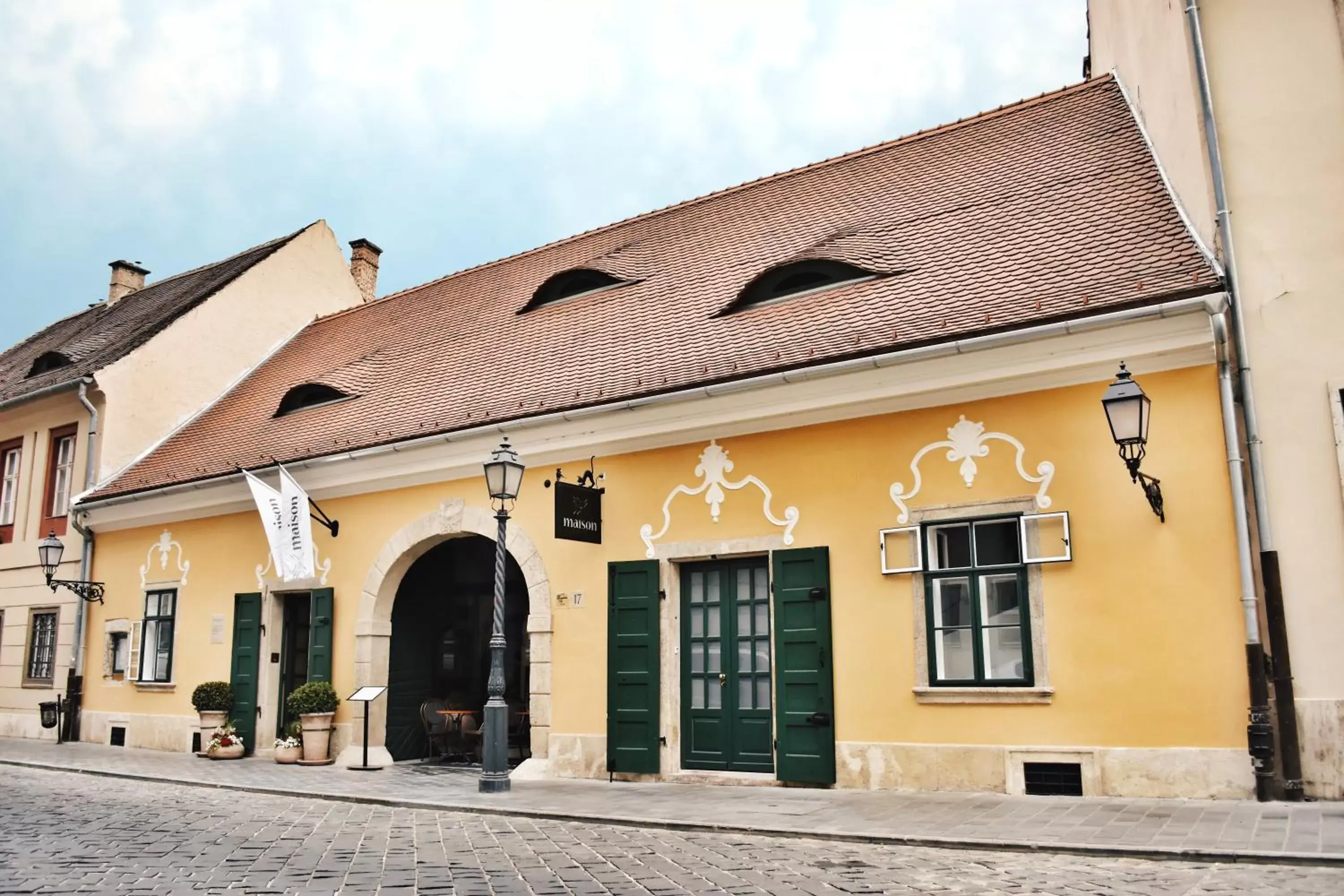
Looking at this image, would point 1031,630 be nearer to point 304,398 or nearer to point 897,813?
point 897,813

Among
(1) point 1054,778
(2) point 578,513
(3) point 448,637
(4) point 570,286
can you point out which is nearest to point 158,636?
(3) point 448,637

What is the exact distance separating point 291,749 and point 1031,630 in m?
9.48

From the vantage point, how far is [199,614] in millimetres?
16234

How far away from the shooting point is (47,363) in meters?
21.0

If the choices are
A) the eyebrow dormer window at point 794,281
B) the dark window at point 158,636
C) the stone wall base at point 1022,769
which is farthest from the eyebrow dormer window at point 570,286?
the stone wall base at point 1022,769

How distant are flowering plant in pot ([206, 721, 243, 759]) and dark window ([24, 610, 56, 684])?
5.64 meters

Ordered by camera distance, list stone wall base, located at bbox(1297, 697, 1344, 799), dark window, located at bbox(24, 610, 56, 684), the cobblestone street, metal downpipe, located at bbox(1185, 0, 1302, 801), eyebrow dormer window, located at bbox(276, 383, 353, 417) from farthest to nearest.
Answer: dark window, located at bbox(24, 610, 56, 684), eyebrow dormer window, located at bbox(276, 383, 353, 417), metal downpipe, located at bbox(1185, 0, 1302, 801), stone wall base, located at bbox(1297, 697, 1344, 799), the cobblestone street

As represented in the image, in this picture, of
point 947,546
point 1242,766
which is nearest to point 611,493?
point 947,546

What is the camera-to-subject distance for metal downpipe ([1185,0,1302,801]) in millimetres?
8281

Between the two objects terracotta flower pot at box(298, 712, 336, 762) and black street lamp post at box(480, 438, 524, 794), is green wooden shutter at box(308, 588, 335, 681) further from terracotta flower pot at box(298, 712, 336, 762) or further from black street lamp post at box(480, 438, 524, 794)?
black street lamp post at box(480, 438, 524, 794)

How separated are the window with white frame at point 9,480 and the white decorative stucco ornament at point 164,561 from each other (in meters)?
4.65

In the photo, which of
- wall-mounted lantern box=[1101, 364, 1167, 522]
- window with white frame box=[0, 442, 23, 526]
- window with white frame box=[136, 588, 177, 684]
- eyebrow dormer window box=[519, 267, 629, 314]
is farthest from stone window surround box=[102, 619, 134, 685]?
wall-mounted lantern box=[1101, 364, 1167, 522]

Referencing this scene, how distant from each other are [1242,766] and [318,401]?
44.3 ft

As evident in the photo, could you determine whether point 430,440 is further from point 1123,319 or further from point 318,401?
point 1123,319
